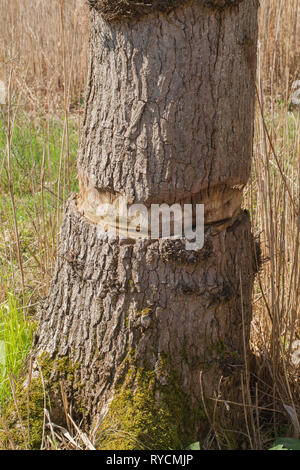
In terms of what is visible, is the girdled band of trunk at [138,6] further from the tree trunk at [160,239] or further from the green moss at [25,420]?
the green moss at [25,420]

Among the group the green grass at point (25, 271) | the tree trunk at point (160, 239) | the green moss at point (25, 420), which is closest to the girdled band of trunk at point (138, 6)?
the tree trunk at point (160, 239)

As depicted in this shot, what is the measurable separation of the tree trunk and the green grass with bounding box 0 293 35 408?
0.21 meters

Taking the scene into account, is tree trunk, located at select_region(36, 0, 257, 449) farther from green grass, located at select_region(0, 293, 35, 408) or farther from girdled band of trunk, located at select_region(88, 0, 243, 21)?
green grass, located at select_region(0, 293, 35, 408)

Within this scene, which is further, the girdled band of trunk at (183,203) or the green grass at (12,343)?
the green grass at (12,343)

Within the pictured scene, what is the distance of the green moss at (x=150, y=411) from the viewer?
134 centimetres

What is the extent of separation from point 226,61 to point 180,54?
12 cm

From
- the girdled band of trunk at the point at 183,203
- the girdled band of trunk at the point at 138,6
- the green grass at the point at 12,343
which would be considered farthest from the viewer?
the green grass at the point at 12,343

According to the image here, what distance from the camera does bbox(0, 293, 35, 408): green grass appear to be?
5.23ft

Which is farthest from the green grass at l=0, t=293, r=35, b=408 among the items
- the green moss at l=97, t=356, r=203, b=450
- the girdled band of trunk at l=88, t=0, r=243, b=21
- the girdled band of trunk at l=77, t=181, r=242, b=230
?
the girdled band of trunk at l=88, t=0, r=243, b=21

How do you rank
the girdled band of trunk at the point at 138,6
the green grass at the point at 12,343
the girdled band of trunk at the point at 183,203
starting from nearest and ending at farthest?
the girdled band of trunk at the point at 138,6
the girdled band of trunk at the point at 183,203
the green grass at the point at 12,343

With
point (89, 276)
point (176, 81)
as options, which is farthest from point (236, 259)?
point (176, 81)

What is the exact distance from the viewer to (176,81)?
1.21 m

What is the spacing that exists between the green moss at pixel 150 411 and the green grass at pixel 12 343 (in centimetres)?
40

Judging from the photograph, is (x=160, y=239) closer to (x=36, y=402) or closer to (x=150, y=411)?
(x=150, y=411)
